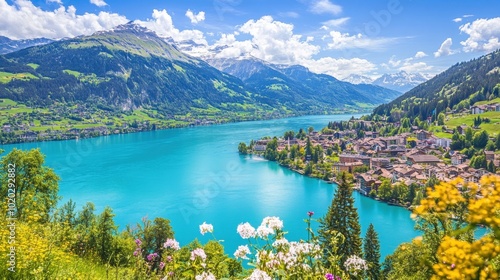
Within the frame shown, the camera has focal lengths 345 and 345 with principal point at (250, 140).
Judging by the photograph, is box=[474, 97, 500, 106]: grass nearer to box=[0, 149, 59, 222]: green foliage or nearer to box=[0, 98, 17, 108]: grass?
box=[0, 149, 59, 222]: green foliage

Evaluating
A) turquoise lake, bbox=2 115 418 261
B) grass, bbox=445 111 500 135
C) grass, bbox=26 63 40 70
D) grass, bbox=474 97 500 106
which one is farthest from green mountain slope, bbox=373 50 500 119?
grass, bbox=26 63 40 70

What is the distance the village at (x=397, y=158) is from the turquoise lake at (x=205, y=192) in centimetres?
578

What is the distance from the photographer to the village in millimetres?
42222

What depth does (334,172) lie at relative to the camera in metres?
50.2

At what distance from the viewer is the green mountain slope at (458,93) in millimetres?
88644

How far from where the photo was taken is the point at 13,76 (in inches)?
5610

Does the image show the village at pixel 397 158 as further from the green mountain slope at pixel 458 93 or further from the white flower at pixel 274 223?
the white flower at pixel 274 223

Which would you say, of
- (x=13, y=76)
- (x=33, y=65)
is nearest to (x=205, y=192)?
(x=13, y=76)

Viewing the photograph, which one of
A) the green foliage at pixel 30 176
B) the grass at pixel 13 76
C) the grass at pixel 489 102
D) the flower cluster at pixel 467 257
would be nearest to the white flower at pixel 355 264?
the flower cluster at pixel 467 257

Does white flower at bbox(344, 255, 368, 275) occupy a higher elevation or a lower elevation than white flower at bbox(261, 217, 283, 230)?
lower

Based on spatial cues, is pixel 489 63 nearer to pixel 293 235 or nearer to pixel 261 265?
pixel 293 235

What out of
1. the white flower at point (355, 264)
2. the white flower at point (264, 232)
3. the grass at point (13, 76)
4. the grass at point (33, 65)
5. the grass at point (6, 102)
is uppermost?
the grass at point (33, 65)

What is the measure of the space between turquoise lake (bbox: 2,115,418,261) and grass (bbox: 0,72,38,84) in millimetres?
93551

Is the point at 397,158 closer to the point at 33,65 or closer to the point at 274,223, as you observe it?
the point at 274,223
